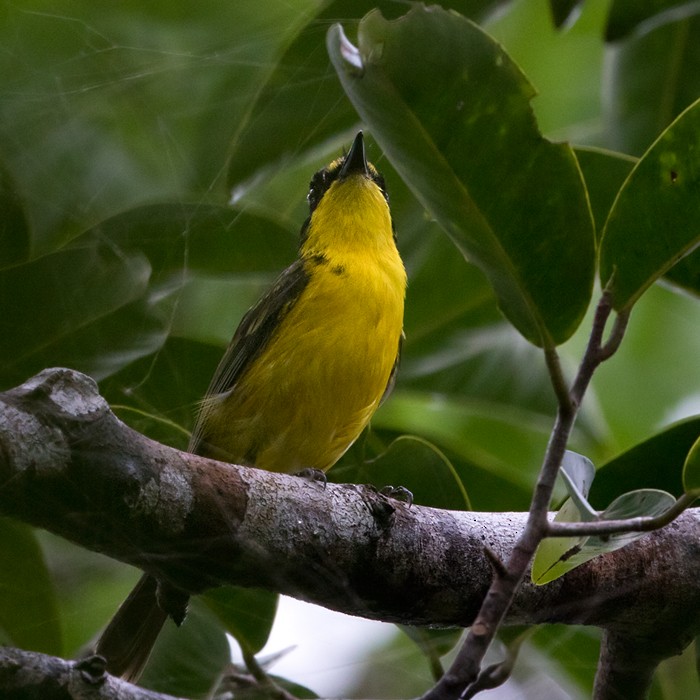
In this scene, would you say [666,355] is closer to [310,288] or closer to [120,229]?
[310,288]

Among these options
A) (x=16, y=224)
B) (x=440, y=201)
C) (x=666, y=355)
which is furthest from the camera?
(x=666, y=355)

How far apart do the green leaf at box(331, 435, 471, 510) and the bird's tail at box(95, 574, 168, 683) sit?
66 cm

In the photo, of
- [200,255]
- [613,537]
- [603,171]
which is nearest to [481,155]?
[613,537]

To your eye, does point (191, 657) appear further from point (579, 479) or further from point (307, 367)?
point (579, 479)

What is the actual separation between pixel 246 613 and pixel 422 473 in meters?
0.56

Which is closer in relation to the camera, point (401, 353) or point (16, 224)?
point (16, 224)

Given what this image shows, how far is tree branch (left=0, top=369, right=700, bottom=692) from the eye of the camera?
68.1 inches

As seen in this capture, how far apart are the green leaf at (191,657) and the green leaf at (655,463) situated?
1038 mm

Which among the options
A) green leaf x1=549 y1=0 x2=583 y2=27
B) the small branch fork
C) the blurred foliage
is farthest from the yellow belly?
the small branch fork

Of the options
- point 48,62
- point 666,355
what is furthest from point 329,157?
point 666,355

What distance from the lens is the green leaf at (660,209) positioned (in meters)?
1.85

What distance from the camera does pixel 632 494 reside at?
1.86 meters

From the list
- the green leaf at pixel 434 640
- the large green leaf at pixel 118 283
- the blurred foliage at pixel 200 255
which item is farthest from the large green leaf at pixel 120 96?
the green leaf at pixel 434 640

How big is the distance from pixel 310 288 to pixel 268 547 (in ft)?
4.43
